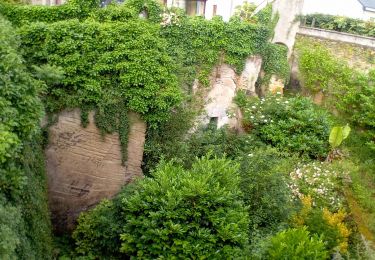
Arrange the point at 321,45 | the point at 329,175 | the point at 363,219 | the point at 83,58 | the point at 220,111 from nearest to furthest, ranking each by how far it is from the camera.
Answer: the point at 83,58, the point at 363,219, the point at 329,175, the point at 220,111, the point at 321,45

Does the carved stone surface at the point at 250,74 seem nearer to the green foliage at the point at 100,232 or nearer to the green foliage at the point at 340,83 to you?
the green foliage at the point at 340,83

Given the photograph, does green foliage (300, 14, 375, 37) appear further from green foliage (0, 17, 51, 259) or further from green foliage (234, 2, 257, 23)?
green foliage (0, 17, 51, 259)

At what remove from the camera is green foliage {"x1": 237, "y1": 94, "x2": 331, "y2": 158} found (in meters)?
16.1

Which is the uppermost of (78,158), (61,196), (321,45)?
(321,45)

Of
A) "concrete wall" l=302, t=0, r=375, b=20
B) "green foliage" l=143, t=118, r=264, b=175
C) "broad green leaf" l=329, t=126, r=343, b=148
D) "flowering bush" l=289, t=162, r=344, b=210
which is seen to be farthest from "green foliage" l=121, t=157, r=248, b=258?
"concrete wall" l=302, t=0, r=375, b=20

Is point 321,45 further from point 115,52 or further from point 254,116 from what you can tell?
point 115,52

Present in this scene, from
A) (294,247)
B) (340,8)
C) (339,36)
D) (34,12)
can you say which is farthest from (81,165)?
(340,8)

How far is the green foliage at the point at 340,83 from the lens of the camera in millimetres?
18000

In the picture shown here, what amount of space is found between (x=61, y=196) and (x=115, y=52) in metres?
4.45

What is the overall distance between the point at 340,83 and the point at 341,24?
3.46 metres

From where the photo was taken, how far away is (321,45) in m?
20.3

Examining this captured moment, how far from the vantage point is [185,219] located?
33.0ft

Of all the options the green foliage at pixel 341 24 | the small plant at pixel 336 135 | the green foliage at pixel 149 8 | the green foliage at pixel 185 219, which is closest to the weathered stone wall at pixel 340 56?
the green foliage at pixel 341 24

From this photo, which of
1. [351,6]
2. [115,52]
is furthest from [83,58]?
[351,6]
